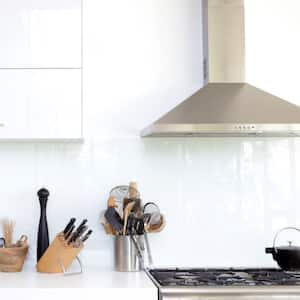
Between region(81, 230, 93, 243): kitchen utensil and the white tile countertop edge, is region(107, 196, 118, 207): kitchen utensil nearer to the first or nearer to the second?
region(81, 230, 93, 243): kitchen utensil

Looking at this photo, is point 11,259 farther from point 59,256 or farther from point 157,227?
point 157,227

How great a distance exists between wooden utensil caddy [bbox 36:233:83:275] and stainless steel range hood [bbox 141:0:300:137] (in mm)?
648

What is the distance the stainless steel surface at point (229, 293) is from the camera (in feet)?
6.61

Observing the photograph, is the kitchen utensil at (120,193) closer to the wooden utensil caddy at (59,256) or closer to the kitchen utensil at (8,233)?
the wooden utensil caddy at (59,256)

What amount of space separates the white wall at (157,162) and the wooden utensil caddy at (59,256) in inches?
11.3

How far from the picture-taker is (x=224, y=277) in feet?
7.52

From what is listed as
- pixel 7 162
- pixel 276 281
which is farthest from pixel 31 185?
pixel 276 281

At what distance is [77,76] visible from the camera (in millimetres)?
2432

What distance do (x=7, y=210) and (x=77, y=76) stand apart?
810 millimetres

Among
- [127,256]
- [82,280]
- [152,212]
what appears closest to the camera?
[82,280]

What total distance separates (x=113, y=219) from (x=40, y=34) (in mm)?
945

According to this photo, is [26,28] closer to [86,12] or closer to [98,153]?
[86,12]

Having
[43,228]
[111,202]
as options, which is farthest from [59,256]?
[111,202]

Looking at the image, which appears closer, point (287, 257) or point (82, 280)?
point (82, 280)
